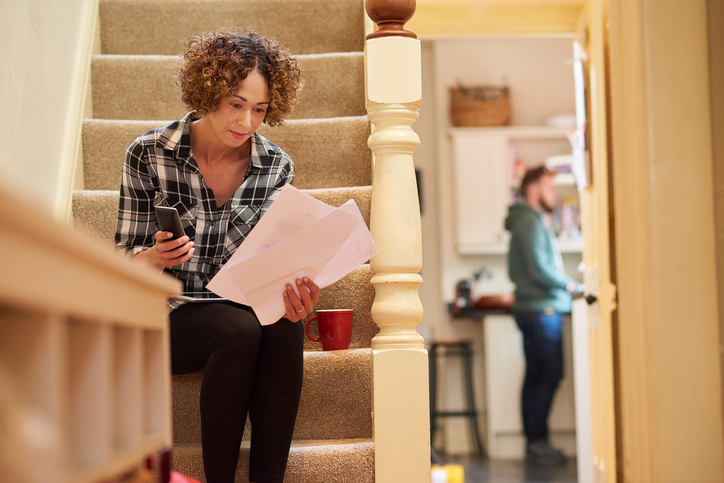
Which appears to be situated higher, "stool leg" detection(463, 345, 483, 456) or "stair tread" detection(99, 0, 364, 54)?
"stair tread" detection(99, 0, 364, 54)

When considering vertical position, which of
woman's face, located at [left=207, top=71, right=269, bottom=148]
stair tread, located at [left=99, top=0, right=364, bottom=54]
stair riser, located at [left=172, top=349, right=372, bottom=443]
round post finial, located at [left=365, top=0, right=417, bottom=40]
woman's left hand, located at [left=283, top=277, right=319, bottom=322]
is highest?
stair tread, located at [left=99, top=0, right=364, bottom=54]

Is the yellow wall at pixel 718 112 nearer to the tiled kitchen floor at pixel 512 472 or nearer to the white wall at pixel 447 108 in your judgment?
the tiled kitchen floor at pixel 512 472

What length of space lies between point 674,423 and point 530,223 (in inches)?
85.6

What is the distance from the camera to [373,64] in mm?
1396

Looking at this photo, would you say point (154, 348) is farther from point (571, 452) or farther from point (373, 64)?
point (571, 452)

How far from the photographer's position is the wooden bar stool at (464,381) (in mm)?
4461

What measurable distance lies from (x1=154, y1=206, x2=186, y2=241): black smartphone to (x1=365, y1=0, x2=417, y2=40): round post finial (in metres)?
0.56

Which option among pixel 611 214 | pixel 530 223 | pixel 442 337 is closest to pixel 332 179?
pixel 611 214

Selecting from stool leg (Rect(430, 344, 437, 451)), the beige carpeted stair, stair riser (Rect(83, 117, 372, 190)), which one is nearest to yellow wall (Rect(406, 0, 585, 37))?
the beige carpeted stair

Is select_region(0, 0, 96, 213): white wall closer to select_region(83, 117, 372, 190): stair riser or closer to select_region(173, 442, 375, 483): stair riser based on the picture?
select_region(83, 117, 372, 190): stair riser

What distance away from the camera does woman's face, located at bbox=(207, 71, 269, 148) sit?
1.41 m

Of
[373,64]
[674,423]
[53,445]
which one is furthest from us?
[674,423]

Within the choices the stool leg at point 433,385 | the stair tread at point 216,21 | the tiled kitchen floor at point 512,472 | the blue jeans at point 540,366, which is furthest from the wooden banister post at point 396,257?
the stool leg at point 433,385

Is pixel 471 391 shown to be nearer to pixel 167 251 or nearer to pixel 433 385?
pixel 433 385
